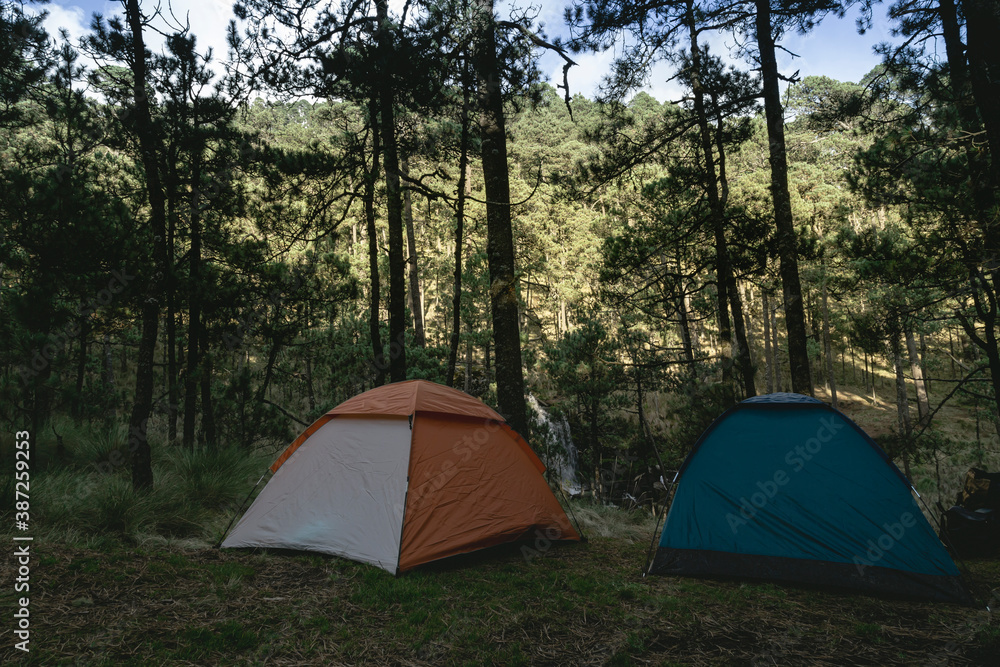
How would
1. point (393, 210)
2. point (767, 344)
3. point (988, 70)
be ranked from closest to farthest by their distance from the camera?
point (988, 70), point (393, 210), point (767, 344)

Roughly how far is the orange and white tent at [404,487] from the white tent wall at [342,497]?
1cm

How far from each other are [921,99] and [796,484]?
21.2ft

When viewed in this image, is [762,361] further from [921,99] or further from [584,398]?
[921,99]

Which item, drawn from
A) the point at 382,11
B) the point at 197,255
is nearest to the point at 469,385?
the point at 197,255

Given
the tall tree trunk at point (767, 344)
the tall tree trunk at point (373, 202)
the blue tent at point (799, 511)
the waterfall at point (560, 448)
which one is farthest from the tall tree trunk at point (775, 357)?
the blue tent at point (799, 511)

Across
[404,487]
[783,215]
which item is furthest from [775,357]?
[404,487]

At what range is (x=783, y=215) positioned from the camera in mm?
7500

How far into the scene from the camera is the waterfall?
1359cm

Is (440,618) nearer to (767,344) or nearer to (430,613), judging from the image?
(430,613)

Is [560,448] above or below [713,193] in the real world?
below

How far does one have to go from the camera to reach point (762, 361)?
35000mm

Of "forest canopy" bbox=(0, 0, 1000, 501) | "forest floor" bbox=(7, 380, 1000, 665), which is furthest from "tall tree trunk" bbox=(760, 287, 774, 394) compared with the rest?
"forest floor" bbox=(7, 380, 1000, 665)

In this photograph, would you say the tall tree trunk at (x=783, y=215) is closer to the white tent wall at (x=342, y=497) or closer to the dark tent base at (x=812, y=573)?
the dark tent base at (x=812, y=573)

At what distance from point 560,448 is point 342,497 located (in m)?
10.0
